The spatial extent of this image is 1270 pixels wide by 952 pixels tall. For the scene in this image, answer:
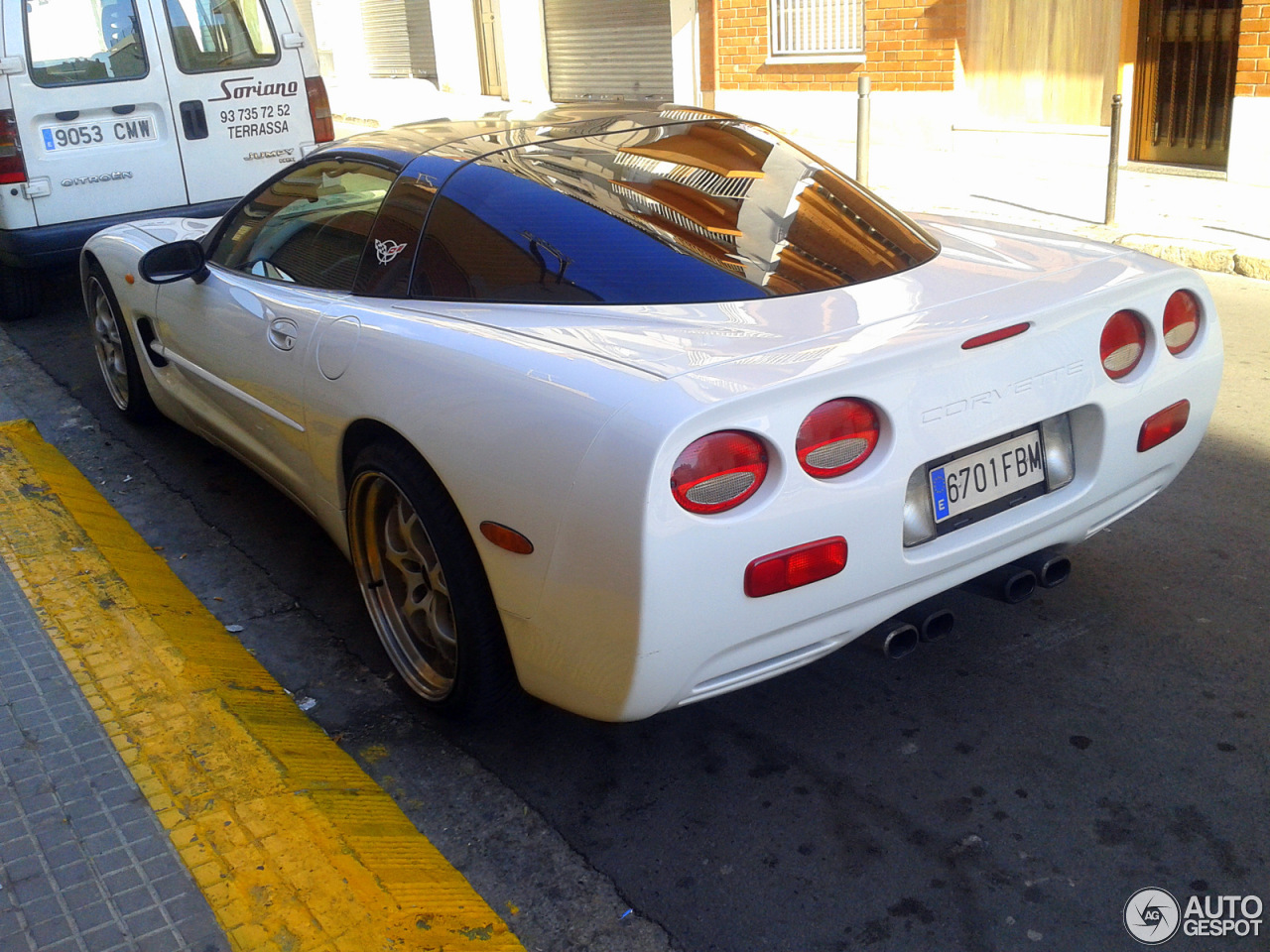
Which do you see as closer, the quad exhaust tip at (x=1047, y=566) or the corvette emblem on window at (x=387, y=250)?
the quad exhaust tip at (x=1047, y=566)

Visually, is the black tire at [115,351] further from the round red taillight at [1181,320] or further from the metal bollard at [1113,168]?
the metal bollard at [1113,168]

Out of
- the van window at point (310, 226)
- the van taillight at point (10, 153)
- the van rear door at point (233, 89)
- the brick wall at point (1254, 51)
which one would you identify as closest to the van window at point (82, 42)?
the van rear door at point (233, 89)

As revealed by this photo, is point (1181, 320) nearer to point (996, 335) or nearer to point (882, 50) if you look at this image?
point (996, 335)

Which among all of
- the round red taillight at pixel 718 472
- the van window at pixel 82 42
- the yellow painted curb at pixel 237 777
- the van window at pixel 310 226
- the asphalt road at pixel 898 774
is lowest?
the asphalt road at pixel 898 774

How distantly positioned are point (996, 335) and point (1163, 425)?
0.67 meters

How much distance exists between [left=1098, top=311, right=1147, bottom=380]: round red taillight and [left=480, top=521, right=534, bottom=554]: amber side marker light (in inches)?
56.3

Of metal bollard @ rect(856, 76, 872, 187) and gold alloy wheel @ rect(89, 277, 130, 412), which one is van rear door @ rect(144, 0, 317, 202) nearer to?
gold alloy wheel @ rect(89, 277, 130, 412)

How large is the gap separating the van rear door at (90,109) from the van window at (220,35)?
17cm

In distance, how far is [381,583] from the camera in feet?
11.3

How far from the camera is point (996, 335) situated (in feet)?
8.98

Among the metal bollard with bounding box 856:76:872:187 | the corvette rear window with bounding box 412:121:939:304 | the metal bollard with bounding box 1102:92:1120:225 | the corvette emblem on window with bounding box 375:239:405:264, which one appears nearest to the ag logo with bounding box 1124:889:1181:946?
the corvette rear window with bounding box 412:121:939:304

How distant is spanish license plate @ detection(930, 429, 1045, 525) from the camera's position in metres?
2.72

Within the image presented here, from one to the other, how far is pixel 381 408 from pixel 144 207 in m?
5.29

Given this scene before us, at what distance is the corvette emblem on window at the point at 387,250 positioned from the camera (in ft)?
11.2
